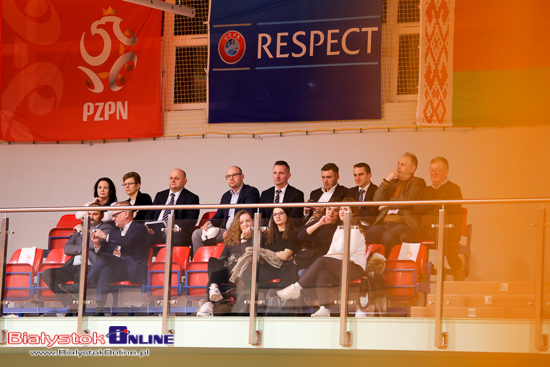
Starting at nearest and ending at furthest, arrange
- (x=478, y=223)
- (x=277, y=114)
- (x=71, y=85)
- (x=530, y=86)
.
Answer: (x=478, y=223) → (x=530, y=86) → (x=277, y=114) → (x=71, y=85)

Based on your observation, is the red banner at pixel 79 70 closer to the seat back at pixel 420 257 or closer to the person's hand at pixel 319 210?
the person's hand at pixel 319 210

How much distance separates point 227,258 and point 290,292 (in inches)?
21.9

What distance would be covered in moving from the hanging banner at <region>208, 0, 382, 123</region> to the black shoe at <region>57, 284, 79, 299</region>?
3.74m

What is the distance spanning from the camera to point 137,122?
9062 millimetres

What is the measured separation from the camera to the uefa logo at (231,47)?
8.81 metres

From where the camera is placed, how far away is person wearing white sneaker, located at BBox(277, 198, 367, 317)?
503cm

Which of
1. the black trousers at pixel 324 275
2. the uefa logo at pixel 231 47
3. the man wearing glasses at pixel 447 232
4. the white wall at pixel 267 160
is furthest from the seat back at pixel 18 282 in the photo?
the uefa logo at pixel 231 47

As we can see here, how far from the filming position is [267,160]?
8.78 m

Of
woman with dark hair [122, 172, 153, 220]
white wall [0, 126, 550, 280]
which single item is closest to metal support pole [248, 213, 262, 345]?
woman with dark hair [122, 172, 153, 220]

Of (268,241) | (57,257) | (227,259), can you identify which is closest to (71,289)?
(57,257)

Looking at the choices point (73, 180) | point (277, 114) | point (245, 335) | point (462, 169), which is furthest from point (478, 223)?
point (73, 180)

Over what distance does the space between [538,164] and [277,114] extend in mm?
3137

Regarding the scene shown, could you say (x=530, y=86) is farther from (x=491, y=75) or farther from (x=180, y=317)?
(x=180, y=317)

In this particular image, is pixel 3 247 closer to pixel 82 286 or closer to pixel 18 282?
pixel 18 282
